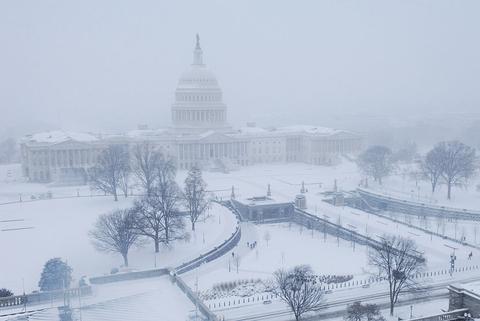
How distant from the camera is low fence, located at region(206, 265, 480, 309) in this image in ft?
110

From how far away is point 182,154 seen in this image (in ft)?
307

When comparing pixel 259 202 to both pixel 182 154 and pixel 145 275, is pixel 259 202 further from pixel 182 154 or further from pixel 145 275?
pixel 182 154

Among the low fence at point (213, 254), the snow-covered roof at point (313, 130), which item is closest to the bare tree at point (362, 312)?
the low fence at point (213, 254)

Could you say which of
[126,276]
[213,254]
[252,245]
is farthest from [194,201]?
[126,276]

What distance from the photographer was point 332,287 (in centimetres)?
3594

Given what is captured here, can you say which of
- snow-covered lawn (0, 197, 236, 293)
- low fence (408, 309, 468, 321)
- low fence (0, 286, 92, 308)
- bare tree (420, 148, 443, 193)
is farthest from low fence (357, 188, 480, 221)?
low fence (0, 286, 92, 308)

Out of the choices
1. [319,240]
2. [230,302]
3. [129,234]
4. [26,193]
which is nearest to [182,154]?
[26,193]

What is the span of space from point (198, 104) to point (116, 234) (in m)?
67.1

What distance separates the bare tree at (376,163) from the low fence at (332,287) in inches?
1366

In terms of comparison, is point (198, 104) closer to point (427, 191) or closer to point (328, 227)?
point (427, 191)

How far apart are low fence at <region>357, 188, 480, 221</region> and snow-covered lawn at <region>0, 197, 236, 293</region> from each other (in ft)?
68.2

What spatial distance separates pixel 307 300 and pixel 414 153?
233ft

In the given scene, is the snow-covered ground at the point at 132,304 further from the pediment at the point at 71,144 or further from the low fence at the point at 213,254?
the pediment at the point at 71,144

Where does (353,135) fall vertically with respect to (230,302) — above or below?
above
